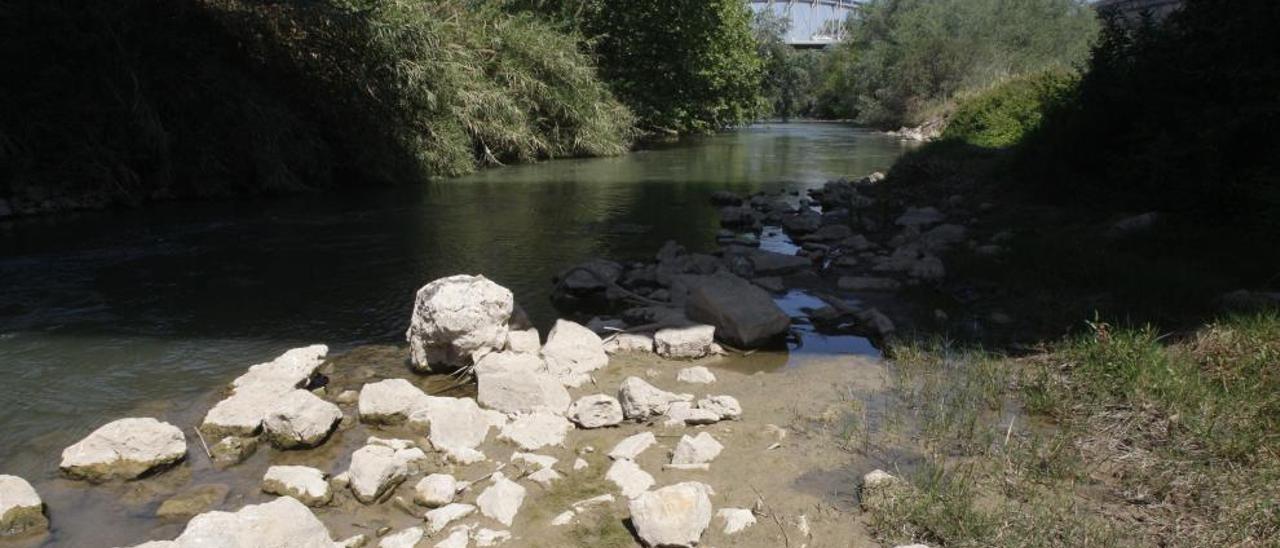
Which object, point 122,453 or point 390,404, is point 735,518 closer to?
point 390,404

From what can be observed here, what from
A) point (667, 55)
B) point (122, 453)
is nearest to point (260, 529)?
point (122, 453)

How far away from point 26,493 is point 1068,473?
17.2 feet

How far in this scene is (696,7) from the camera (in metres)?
31.7

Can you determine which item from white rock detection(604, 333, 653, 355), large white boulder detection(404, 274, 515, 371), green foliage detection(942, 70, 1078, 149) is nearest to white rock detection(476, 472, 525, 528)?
large white boulder detection(404, 274, 515, 371)

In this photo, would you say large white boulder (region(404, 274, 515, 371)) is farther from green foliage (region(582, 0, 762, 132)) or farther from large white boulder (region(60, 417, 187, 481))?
green foliage (region(582, 0, 762, 132))

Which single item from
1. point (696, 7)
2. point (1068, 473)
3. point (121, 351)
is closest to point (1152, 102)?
point (1068, 473)

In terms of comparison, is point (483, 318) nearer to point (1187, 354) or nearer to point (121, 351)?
point (121, 351)

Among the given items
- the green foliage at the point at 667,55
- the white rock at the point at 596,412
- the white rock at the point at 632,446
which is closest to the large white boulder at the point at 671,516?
the white rock at the point at 632,446

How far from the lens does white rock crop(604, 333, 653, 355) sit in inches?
261

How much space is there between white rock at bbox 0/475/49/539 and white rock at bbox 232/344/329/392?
59.6 inches

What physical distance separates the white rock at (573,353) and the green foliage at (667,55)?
23916 millimetres

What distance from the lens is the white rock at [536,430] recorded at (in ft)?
15.8

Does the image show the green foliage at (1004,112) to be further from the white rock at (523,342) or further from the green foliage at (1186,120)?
the white rock at (523,342)

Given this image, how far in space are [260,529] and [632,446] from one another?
199cm
